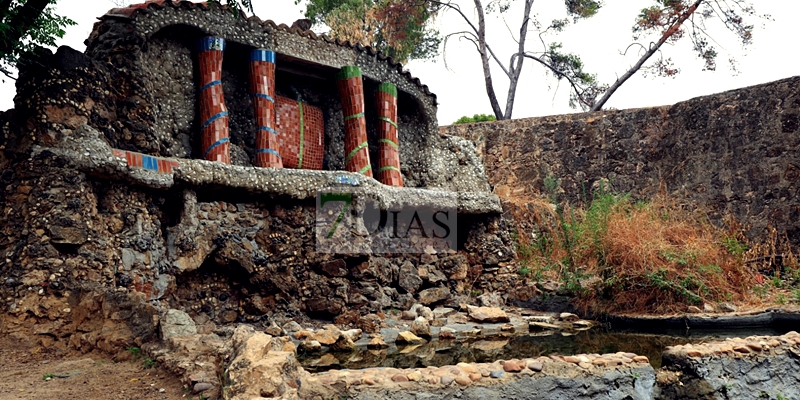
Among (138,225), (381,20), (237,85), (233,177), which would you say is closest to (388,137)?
(237,85)

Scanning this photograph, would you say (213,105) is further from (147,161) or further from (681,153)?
(681,153)

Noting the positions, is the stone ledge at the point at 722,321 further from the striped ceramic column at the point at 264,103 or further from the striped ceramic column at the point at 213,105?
the striped ceramic column at the point at 213,105

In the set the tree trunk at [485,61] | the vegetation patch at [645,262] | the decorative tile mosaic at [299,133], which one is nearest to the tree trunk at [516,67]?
the tree trunk at [485,61]

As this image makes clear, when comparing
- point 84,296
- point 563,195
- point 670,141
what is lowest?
point 84,296

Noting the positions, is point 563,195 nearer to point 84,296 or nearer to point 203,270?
point 203,270

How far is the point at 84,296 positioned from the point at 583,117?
10015 millimetres

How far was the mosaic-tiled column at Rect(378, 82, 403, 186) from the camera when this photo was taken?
7.70 meters

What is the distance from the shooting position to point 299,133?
283 inches

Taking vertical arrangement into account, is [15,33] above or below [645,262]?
above

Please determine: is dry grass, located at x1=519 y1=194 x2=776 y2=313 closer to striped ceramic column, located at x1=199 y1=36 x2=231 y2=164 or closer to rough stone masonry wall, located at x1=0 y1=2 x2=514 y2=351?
rough stone masonry wall, located at x1=0 y1=2 x2=514 y2=351

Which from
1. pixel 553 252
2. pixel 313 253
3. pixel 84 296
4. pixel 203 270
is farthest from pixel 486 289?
pixel 84 296

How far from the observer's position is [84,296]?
14.9ft

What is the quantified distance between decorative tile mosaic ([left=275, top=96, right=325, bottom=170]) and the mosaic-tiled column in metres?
0.71

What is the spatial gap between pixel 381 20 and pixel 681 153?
24.2 ft
